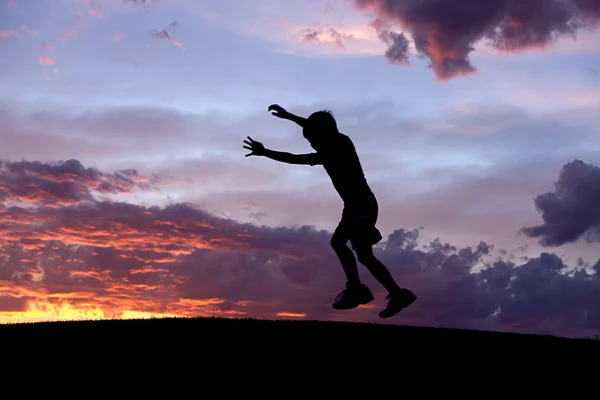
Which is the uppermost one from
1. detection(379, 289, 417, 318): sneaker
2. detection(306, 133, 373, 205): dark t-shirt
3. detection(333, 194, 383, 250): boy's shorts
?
detection(306, 133, 373, 205): dark t-shirt

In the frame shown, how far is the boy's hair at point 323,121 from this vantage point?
40.7 feet

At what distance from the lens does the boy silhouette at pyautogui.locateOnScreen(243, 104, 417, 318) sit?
12.3 metres

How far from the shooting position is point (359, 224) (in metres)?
12.3

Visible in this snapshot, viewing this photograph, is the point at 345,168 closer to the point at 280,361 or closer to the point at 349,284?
the point at 349,284

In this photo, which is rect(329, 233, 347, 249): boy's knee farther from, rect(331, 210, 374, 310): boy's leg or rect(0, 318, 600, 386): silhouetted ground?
rect(0, 318, 600, 386): silhouetted ground

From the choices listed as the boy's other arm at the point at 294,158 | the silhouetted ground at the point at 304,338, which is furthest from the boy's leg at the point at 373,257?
the boy's other arm at the point at 294,158

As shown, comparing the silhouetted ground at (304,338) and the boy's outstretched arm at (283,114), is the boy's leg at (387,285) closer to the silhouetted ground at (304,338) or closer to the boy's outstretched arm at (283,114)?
the silhouetted ground at (304,338)

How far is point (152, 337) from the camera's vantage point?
12859 millimetres

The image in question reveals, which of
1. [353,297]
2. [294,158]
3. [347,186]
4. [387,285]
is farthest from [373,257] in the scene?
[294,158]

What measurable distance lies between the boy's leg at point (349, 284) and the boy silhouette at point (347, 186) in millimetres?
30

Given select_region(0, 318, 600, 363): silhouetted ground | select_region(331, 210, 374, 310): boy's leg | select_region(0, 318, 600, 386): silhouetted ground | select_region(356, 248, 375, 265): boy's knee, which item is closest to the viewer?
select_region(0, 318, 600, 386): silhouetted ground

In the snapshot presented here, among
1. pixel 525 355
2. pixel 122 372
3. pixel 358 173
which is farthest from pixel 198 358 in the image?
pixel 525 355

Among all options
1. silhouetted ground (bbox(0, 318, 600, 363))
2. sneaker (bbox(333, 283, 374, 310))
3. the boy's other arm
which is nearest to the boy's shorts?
sneaker (bbox(333, 283, 374, 310))

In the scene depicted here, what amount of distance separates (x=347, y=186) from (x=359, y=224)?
0.76 metres
